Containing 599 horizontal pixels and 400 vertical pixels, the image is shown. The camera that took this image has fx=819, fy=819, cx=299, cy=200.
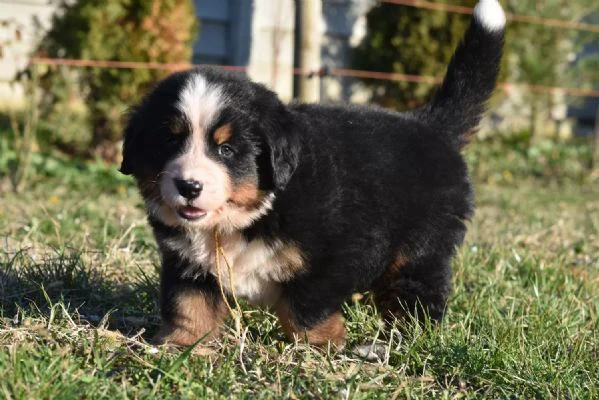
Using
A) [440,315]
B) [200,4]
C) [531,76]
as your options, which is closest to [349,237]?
[440,315]

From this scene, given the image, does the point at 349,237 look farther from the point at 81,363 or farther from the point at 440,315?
the point at 81,363

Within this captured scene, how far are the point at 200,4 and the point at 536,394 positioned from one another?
25.0 ft

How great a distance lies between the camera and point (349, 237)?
2719 mm

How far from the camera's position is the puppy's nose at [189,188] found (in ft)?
7.77

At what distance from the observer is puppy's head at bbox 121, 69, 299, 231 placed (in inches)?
95.8

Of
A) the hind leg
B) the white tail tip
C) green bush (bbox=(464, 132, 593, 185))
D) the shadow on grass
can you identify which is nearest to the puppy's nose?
the shadow on grass

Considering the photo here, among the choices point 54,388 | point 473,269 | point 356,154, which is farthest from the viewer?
point 473,269

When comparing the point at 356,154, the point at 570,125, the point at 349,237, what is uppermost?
the point at 356,154

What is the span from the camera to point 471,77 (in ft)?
11.1

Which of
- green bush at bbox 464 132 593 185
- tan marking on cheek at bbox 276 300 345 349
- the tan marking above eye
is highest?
the tan marking above eye

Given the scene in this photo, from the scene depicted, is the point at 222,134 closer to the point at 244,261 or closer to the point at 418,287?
the point at 244,261

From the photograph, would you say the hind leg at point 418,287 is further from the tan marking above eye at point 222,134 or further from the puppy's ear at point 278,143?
the tan marking above eye at point 222,134

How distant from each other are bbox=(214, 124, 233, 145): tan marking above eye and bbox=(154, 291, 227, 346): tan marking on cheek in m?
0.55

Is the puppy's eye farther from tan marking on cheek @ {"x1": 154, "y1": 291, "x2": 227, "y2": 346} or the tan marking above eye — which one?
tan marking on cheek @ {"x1": 154, "y1": 291, "x2": 227, "y2": 346}
